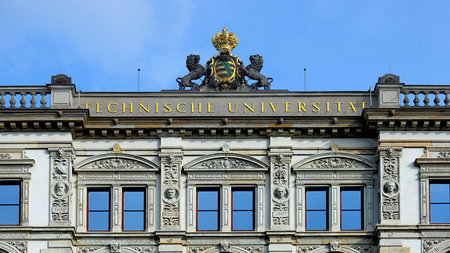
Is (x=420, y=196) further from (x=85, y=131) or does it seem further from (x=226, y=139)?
(x=85, y=131)

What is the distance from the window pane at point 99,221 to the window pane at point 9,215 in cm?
316

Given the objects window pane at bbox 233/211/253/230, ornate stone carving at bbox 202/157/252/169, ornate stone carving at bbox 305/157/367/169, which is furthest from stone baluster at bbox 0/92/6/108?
ornate stone carving at bbox 305/157/367/169

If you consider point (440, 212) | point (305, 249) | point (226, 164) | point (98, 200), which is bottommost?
point (305, 249)

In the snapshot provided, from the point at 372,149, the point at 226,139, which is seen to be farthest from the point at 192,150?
the point at 372,149

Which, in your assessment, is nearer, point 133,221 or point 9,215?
point 9,215

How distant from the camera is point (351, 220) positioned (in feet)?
308

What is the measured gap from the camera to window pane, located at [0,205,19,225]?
306ft

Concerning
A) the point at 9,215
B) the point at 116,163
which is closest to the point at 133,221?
the point at 116,163

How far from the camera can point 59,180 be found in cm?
9362

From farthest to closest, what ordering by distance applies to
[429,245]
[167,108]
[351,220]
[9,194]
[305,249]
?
[167,108]
[351,220]
[9,194]
[305,249]
[429,245]

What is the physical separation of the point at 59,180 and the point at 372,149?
44.3 ft

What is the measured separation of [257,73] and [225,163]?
4.64m

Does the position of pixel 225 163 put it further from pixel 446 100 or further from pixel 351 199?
pixel 446 100

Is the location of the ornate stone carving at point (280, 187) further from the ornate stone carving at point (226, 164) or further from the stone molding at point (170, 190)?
the stone molding at point (170, 190)
